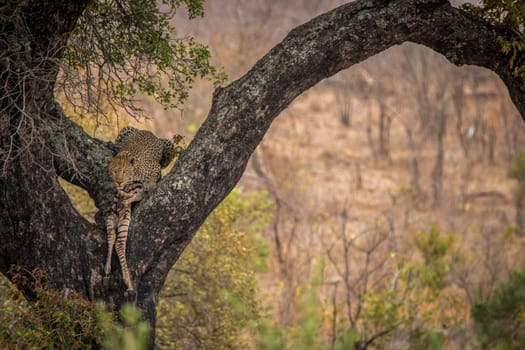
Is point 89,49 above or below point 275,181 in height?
below

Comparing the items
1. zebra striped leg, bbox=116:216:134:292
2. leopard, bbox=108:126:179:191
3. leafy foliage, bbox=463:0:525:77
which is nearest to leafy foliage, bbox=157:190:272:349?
leopard, bbox=108:126:179:191

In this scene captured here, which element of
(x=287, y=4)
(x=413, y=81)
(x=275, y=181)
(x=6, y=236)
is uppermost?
(x=287, y=4)

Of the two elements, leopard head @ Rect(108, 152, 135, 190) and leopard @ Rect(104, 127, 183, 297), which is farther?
leopard head @ Rect(108, 152, 135, 190)

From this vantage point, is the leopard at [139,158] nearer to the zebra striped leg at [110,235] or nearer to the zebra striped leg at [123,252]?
the zebra striped leg at [110,235]

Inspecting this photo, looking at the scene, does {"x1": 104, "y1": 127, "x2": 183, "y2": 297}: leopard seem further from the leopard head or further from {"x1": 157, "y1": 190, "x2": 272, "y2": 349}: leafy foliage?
{"x1": 157, "y1": 190, "x2": 272, "y2": 349}: leafy foliage

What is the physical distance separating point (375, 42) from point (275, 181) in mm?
14319

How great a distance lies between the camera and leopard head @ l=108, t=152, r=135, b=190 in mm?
6398

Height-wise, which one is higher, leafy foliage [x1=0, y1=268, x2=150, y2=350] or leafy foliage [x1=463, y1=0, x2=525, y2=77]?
leafy foliage [x1=463, y1=0, x2=525, y2=77]

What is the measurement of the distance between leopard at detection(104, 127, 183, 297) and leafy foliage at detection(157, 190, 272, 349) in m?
3.27

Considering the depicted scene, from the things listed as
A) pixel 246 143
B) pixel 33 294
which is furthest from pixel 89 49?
pixel 33 294

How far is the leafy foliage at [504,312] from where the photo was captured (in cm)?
1087

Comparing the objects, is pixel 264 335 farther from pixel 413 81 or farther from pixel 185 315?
pixel 413 81

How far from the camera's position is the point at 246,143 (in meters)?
6.49

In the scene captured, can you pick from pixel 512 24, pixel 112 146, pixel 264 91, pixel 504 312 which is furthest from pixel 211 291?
pixel 512 24
